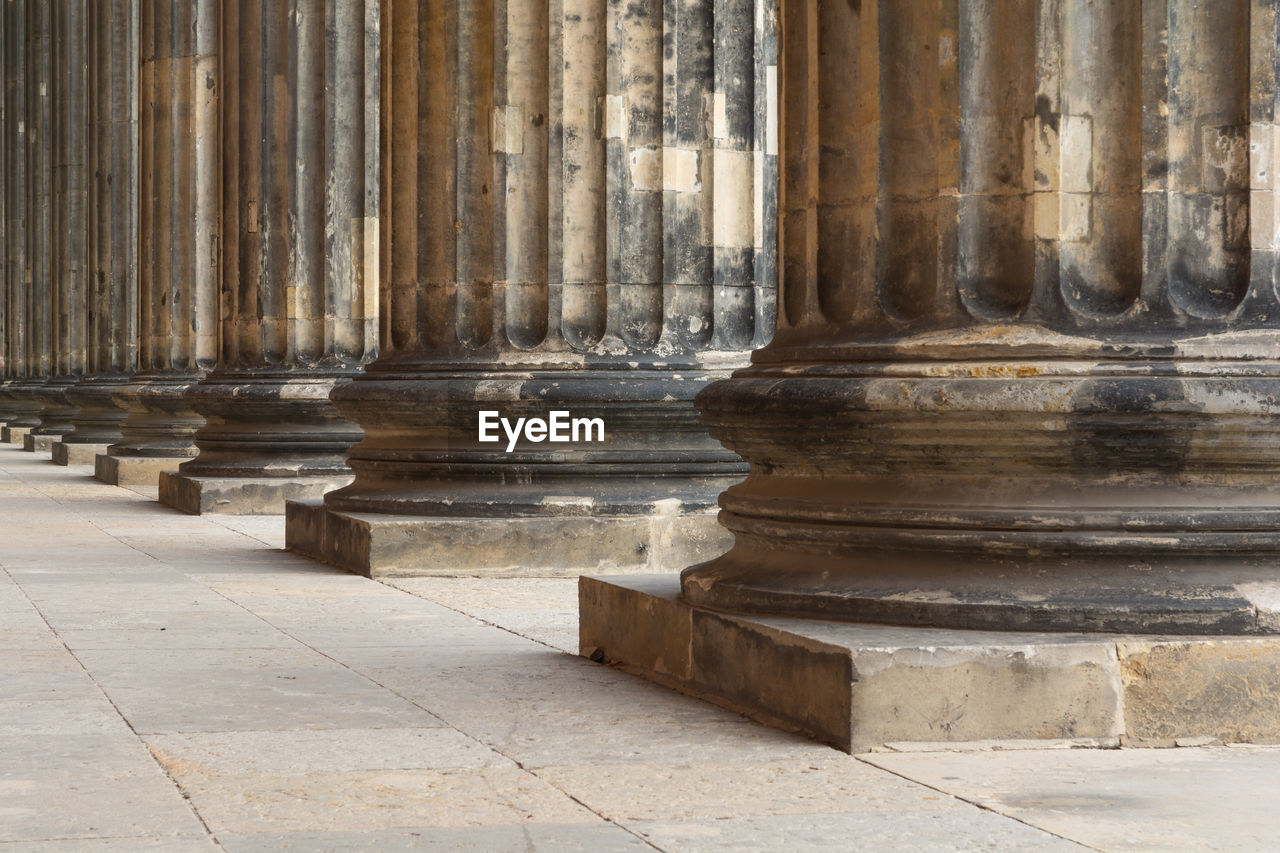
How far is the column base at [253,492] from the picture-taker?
19312 mm

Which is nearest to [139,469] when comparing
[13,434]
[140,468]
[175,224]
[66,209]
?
[140,468]

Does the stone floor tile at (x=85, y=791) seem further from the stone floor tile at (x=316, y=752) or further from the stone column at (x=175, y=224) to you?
the stone column at (x=175, y=224)

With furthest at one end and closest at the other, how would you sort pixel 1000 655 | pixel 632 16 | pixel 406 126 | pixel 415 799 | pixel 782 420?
pixel 406 126 → pixel 632 16 → pixel 782 420 → pixel 1000 655 → pixel 415 799

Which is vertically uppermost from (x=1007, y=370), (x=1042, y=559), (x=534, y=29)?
(x=534, y=29)

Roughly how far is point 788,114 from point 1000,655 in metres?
2.72

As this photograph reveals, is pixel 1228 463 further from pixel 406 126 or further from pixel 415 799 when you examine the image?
pixel 406 126

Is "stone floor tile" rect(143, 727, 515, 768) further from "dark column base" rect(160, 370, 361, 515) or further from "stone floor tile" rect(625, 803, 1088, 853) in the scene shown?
"dark column base" rect(160, 370, 361, 515)

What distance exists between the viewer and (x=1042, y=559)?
23.5 feet

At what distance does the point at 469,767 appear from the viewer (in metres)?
6.27

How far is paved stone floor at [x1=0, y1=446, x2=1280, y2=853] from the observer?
17.6 ft

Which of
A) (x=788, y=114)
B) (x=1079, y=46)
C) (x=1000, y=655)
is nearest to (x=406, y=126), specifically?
(x=788, y=114)

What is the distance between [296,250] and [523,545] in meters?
7.76

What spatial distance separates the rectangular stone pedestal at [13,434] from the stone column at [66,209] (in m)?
2.82

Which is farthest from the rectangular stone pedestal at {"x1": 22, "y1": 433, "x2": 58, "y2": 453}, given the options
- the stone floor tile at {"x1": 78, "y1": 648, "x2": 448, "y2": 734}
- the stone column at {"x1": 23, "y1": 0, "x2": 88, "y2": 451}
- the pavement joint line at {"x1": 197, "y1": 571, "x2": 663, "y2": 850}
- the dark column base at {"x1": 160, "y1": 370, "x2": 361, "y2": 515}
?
the stone floor tile at {"x1": 78, "y1": 648, "x2": 448, "y2": 734}
